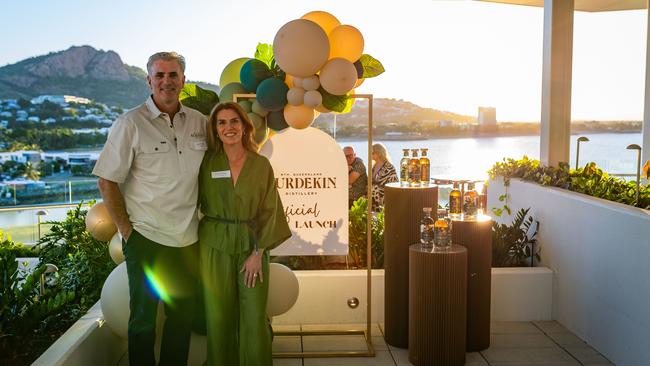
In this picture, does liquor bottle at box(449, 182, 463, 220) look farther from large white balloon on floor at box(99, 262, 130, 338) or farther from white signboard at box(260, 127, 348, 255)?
large white balloon on floor at box(99, 262, 130, 338)

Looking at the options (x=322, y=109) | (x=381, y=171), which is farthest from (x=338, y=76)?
(x=381, y=171)

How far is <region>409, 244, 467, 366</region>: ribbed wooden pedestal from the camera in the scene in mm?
3307

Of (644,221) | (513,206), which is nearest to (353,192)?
(513,206)

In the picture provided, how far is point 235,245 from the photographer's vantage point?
2.88 metres

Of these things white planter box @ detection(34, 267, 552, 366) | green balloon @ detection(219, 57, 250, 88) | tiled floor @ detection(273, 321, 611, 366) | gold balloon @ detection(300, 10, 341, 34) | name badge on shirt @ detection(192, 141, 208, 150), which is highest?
gold balloon @ detection(300, 10, 341, 34)

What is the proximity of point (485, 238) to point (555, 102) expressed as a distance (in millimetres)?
2565

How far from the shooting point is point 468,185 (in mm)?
3668

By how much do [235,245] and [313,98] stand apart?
919mm

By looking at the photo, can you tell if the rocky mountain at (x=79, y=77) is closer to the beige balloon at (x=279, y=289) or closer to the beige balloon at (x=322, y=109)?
the beige balloon at (x=322, y=109)

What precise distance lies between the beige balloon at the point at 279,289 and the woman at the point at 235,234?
0.21m

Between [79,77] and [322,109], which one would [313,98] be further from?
[79,77]

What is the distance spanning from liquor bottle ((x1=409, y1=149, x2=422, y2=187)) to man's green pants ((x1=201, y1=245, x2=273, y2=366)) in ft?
3.53

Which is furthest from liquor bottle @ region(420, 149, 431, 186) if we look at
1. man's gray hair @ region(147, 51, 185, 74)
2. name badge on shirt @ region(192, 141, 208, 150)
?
man's gray hair @ region(147, 51, 185, 74)

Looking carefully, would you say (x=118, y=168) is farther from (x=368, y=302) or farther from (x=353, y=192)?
(x=353, y=192)
